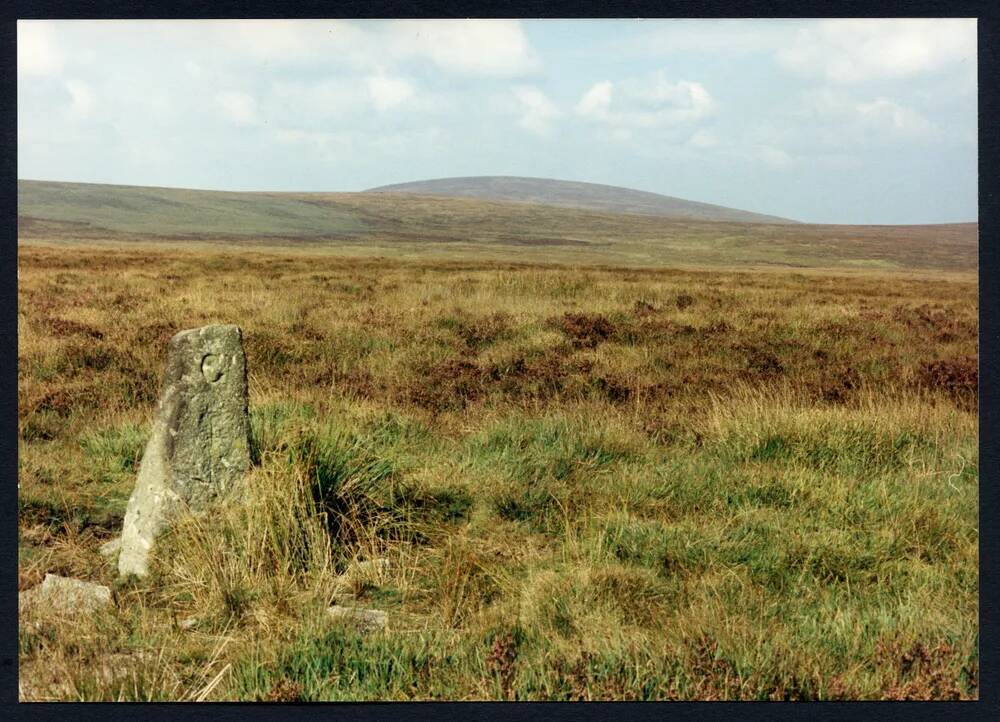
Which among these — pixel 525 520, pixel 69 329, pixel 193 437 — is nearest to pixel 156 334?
pixel 69 329

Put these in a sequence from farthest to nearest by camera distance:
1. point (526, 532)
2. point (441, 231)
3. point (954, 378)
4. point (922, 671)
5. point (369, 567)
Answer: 1. point (441, 231)
2. point (954, 378)
3. point (526, 532)
4. point (369, 567)
5. point (922, 671)

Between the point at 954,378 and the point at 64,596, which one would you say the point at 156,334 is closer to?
the point at 64,596

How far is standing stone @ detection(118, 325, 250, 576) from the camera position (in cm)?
499

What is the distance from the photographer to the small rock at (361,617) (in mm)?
4234

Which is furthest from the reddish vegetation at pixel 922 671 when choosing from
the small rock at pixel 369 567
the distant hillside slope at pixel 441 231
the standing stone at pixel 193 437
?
the distant hillside slope at pixel 441 231

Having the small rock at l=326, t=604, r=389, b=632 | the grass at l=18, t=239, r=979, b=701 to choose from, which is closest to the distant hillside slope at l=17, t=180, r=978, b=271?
the grass at l=18, t=239, r=979, b=701

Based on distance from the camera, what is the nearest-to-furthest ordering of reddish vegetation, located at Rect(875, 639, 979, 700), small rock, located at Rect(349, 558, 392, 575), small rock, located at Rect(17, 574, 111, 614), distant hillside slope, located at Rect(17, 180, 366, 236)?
1. reddish vegetation, located at Rect(875, 639, 979, 700)
2. small rock, located at Rect(17, 574, 111, 614)
3. small rock, located at Rect(349, 558, 392, 575)
4. distant hillside slope, located at Rect(17, 180, 366, 236)

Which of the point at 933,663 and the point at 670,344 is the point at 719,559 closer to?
the point at 933,663

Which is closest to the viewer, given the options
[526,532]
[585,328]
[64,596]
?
[64,596]

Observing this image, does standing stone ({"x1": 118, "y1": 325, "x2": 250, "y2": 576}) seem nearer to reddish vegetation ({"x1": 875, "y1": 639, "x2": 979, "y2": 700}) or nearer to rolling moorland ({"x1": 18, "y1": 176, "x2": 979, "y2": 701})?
rolling moorland ({"x1": 18, "y1": 176, "x2": 979, "y2": 701})

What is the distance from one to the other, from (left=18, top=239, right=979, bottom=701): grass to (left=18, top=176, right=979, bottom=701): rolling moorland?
20 mm

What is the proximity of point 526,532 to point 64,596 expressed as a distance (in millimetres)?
2649

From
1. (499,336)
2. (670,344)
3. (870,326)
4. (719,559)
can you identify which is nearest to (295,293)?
(499,336)

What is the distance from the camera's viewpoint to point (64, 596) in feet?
15.0
